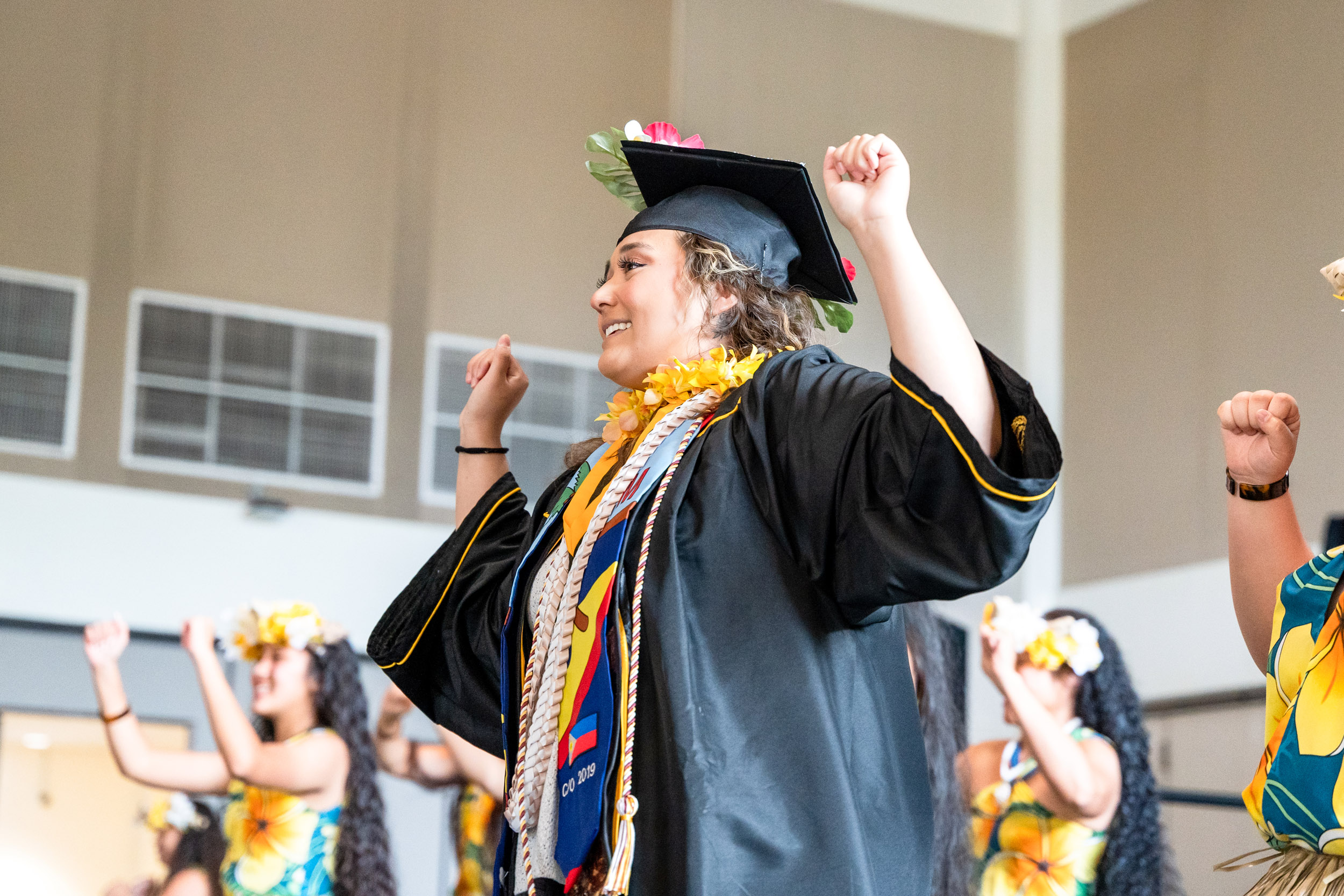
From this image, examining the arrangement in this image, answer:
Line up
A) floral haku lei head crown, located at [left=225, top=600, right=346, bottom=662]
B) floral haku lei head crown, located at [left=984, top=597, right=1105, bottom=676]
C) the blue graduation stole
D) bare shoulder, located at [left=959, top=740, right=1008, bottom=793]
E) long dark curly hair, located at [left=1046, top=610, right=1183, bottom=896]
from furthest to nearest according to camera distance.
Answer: floral haku lei head crown, located at [left=225, top=600, right=346, bottom=662], bare shoulder, located at [left=959, top=740, right=1008, bottom=793], floral haku lei head crown, located at [left=984, top=597, right=1105, bottom=676], long dark curly hair, located at [left=1046, top=610, right=1183, bottom=896], the blue graduation stole

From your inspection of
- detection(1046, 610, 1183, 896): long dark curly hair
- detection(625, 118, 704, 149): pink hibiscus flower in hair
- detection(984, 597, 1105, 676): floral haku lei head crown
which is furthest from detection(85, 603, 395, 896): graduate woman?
detection(625, 118, 704, 149): pink hibiscus flower in hair

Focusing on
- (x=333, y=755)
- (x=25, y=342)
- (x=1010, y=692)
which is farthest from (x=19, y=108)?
(x=1010, y=692)

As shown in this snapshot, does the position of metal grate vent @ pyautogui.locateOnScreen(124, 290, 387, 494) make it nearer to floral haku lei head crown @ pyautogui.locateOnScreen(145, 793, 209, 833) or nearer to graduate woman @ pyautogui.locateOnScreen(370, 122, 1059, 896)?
floral haku lei head crown @ pyautogui.locateOnScreen(145, 793, 209, 833)

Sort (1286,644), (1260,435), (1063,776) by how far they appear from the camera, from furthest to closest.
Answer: (1063,776) < (1260,435) < (1286,644)

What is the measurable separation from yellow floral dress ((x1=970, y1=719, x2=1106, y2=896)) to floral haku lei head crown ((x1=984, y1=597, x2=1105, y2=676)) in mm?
183

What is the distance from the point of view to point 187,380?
604 centimetres

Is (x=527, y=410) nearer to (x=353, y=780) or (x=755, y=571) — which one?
(x=353, y=780)

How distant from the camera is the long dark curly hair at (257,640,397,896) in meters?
4.40

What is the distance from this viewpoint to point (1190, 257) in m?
7.04

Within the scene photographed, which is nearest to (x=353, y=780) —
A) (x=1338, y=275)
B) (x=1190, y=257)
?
(x=1338, y=275)

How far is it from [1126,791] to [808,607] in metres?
2.82

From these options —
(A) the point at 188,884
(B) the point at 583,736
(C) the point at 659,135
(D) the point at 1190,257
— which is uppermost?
(D) the point at 1190,257

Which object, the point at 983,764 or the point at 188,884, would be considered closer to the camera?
the point at 983,764

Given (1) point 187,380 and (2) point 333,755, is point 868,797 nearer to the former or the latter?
(2) point 333,755
